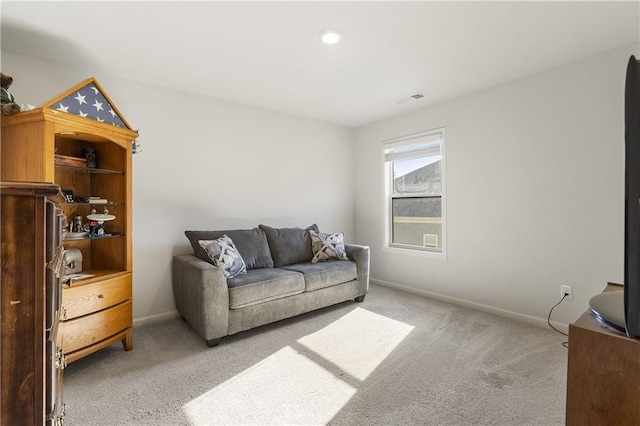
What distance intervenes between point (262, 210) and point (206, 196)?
72 cm

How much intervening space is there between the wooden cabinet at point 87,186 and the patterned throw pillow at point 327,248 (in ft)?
6.29

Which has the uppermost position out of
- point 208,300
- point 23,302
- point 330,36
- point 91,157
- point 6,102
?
point 330,36

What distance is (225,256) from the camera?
281cm

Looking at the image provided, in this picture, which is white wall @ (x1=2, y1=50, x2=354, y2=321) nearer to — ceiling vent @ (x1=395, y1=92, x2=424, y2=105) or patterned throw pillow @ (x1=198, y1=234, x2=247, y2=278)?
patterned throw pillow @ (x1=198, y1=234, x2=247, y2=278)

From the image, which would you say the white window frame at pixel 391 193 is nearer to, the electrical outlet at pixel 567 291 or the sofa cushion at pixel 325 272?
the sofa cushion at pixel 325 272

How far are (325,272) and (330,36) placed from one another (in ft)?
7.15

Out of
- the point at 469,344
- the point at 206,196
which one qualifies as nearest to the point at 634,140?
the point at 469,344

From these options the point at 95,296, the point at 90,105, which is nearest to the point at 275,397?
the point at 95,296

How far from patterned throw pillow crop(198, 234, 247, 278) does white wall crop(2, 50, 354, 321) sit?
56 cm

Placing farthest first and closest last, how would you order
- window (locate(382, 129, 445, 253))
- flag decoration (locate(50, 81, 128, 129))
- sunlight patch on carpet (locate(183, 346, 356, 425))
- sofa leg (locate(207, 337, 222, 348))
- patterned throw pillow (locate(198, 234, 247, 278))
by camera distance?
1. window (locate(382, 129, 445, 253))
2. patterned throw pillow (locate(198, 234, 247, 278))
3. sofa leg (locate(207, 337, 222, 348))
4. flag decoration (locate(50, 81, 128, 129))
5. sunlight patch on carpet (locate(183, 346, 356, 425))

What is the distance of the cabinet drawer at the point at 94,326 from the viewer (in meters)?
1.98

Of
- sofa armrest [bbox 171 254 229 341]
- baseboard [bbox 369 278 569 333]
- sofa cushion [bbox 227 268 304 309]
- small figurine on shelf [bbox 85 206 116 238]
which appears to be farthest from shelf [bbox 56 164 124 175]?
baseboard [bbox 369 278 569 333]

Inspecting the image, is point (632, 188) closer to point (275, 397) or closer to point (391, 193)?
point (275, 397)

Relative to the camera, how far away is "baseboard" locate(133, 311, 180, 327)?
292 centimetres
